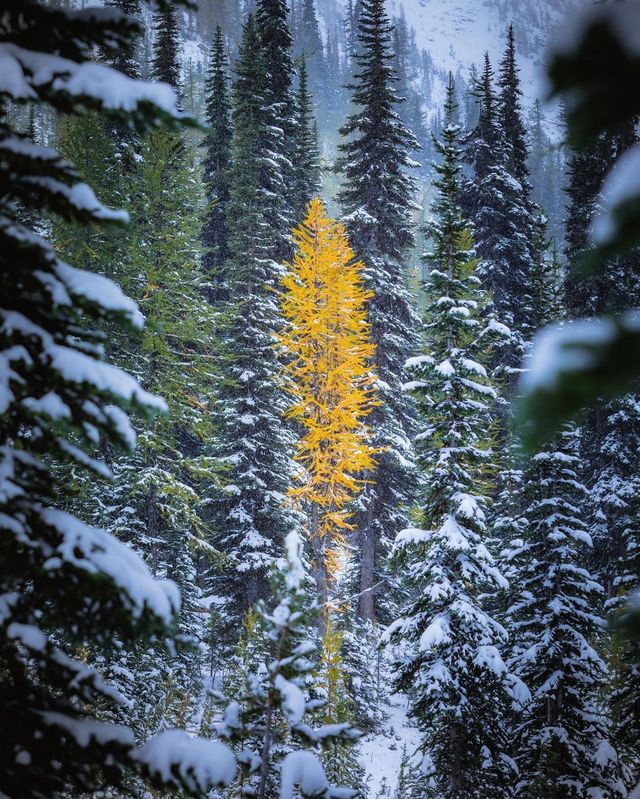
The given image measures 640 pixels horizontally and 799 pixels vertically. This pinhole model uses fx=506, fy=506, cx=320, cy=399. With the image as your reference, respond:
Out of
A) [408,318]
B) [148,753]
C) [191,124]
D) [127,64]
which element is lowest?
[148,753]

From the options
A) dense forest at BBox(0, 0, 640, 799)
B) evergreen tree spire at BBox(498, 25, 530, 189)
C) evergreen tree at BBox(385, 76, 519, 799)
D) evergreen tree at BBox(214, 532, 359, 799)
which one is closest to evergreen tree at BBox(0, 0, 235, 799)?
dense forest at BBox(0, 0, 640, 799)

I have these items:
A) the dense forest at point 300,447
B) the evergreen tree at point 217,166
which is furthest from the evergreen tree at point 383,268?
the evergreen tree at point 217,166

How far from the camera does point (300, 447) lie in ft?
58.5

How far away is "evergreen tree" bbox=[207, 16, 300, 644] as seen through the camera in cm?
1703

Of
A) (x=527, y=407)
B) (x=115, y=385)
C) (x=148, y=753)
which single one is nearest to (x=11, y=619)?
(x=148, y=753)

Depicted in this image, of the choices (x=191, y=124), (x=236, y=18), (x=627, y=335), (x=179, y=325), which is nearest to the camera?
(x=627, y=335)

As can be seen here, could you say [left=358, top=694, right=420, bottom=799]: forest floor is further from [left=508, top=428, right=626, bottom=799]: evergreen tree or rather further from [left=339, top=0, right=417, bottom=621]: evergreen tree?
[left=339, top=0, right=417, bottom=621]: evergreen tree

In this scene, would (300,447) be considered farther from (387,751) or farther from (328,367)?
(387,751)

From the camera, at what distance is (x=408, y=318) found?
70.9 feet

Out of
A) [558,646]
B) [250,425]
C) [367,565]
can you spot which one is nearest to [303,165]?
[250,425]

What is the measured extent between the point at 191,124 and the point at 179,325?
38.5ft

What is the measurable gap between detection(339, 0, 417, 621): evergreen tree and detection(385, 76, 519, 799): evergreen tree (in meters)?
7.55

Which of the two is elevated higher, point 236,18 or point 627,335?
point 236,18

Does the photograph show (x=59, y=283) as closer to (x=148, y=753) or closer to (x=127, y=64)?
(x=148, y=753)
